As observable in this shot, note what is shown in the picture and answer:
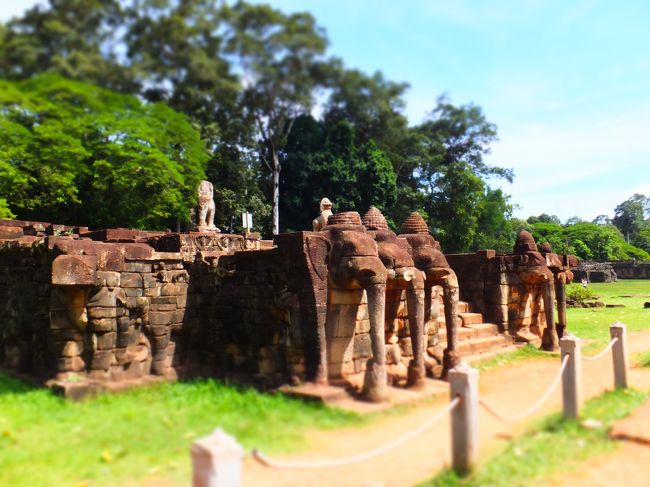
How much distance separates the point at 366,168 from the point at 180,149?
2488 centimetres

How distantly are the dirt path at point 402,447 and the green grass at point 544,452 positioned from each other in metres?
0.17

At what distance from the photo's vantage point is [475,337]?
1074 cm

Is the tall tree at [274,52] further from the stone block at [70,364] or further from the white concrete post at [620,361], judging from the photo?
the white concrete post at [620,361]

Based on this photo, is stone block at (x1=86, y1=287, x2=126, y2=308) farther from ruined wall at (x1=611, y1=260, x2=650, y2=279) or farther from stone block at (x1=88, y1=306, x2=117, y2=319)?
ruined wall at (x1=611, y1=260, x2=650, y2=279)

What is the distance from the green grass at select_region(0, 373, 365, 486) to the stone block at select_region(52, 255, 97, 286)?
1.43 meters

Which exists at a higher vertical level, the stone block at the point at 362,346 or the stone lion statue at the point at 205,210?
the stone lion statue at the point at 205,210

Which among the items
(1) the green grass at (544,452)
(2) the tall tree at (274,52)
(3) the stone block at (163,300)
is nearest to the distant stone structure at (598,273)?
(1) the green grass at (544,452)

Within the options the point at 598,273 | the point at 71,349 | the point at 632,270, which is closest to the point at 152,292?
the point at 71,349

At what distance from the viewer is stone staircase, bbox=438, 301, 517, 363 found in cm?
980

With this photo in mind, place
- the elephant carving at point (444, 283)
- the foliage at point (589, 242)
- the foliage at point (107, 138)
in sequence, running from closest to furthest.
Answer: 1. the foliage at point (107, 138)
2. the elephant carving at point (444, 283)
3. the foliage at point (589, 242)

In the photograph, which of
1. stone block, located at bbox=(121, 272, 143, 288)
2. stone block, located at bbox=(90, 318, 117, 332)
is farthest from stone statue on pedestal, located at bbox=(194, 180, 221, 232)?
stone block, located at bbox=(90, 318, 117, 332)

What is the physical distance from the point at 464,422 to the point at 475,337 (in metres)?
6.84

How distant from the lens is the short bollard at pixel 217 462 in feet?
9.57

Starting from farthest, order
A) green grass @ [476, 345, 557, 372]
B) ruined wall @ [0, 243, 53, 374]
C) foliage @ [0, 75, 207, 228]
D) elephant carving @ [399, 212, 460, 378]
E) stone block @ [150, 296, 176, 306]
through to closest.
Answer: green grass @ [476, 345, 557, 372] < elephant carving @ [399, 212, 460, 378] < stone block @ [150, 296, 176, 306] < ruined wall @ [0, 243, 53, 374] < foliage @ [0, 75, 207, 228]
